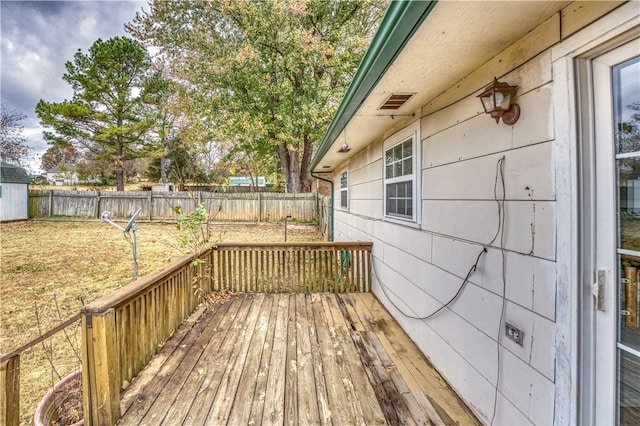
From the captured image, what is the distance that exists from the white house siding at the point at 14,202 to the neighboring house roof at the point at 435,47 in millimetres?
14958

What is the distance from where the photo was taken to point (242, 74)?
1148cm

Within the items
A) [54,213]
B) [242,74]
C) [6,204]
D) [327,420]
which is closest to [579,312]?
[327,420]

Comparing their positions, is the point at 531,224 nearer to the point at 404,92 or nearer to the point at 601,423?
the point at 601,423

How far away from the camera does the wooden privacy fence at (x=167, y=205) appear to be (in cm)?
1315

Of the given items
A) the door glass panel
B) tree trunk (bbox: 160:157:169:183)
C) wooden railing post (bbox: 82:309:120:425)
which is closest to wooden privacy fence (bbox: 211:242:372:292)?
wooden railing post (bbox: 82:309:120:425)

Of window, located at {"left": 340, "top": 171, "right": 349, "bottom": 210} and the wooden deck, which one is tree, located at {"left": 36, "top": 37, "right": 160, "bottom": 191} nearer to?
window, located at {"left": 340, "top": 171, "right": 349, "bottom": 210}

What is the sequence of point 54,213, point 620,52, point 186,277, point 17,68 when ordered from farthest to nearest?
point 54,213 < point 17,68 < point 186,277 < point 620,52

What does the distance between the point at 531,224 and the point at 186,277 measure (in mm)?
3279

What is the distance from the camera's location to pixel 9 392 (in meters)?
1.63

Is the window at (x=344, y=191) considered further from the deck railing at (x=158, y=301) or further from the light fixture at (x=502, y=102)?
the light fixture at (x=502, y=102)

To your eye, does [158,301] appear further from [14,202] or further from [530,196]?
[14,202]

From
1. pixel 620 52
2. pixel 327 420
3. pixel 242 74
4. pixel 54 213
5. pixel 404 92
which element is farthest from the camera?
pixel 54 213

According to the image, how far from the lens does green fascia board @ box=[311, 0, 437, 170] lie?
1239 mm

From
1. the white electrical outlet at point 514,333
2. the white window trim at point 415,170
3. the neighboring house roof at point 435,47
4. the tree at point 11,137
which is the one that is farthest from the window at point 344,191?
the tree at point 11,137
